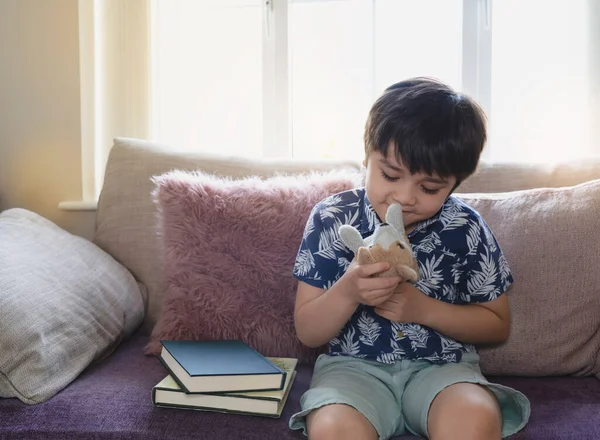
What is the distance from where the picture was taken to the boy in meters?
0.99

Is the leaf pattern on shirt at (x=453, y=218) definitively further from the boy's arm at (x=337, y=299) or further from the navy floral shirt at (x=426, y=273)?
the boy's arm at (x=337, y=299)

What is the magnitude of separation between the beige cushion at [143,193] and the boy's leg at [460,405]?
715 mm

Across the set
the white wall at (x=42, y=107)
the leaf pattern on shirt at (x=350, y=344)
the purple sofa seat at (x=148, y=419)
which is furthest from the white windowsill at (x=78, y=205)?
the leaf pattern on shirt at (x=350, y=344)

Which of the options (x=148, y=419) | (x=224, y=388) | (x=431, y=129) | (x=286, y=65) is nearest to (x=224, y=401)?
(x=224, y=388)

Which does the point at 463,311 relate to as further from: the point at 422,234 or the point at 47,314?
the point at 47,314

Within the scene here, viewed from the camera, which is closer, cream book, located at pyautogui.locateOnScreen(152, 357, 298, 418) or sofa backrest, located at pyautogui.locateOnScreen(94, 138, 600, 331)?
cream book, located at pyautogui.locateOnScreen(152, 357, 298, 418)

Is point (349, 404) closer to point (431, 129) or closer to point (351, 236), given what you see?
point (351, 236)

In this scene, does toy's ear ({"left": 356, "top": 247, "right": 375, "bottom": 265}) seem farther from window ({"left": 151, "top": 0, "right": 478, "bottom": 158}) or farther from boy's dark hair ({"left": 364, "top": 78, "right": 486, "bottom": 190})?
window ({"left": 151, "top": 0, "right": 478, "bottom": 158})

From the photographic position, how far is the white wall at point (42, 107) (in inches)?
78.4

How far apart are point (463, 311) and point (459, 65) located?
1.13 meters

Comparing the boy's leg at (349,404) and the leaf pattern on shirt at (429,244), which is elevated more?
the leaf pattern on shirt at (429,244)

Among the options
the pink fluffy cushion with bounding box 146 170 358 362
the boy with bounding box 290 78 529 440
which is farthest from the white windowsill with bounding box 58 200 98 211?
the boy with bounding box 290 78 529 440

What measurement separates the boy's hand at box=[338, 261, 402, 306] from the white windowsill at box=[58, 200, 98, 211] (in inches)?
47.7

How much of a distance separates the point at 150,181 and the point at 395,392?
2.88ft
